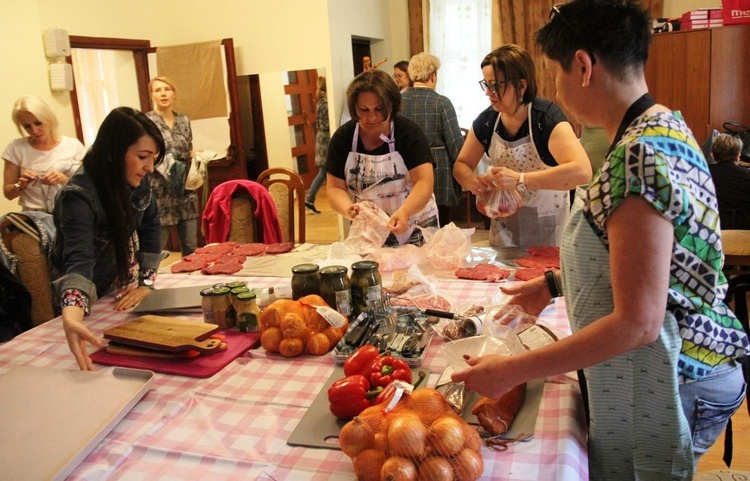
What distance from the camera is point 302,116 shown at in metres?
5.60

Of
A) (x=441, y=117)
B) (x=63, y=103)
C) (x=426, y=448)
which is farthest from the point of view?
(x=63, y=103)

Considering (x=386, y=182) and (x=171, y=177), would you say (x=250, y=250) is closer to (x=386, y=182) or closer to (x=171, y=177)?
(x=386, y=182)

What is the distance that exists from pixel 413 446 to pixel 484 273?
1215 millimetres

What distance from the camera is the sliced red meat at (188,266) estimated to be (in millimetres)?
2467

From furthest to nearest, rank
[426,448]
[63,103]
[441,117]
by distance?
1. [63,103]
2. [441,117]
3. [426,448]

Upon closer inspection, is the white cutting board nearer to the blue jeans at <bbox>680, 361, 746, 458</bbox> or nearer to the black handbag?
the blue jeans at <bbox>680, 361, 746, 458</bbox>

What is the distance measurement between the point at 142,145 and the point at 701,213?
5.22 feet

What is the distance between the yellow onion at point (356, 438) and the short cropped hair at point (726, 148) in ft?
12.5

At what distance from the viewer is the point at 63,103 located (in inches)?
196

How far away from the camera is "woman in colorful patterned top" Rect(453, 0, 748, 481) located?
0.92 metres

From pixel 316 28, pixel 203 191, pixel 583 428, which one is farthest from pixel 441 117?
pixel 583 428

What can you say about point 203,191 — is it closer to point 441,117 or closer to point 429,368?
point 441,117

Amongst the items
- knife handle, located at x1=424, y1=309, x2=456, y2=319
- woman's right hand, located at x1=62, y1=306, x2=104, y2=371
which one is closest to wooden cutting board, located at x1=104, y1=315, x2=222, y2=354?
woman's right hand, located at x1=62, y1=306, x2=104, y2=371

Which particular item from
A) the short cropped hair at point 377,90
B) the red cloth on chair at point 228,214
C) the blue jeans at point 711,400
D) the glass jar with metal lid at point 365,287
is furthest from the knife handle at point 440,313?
the red cloth on chair at point 228,214
